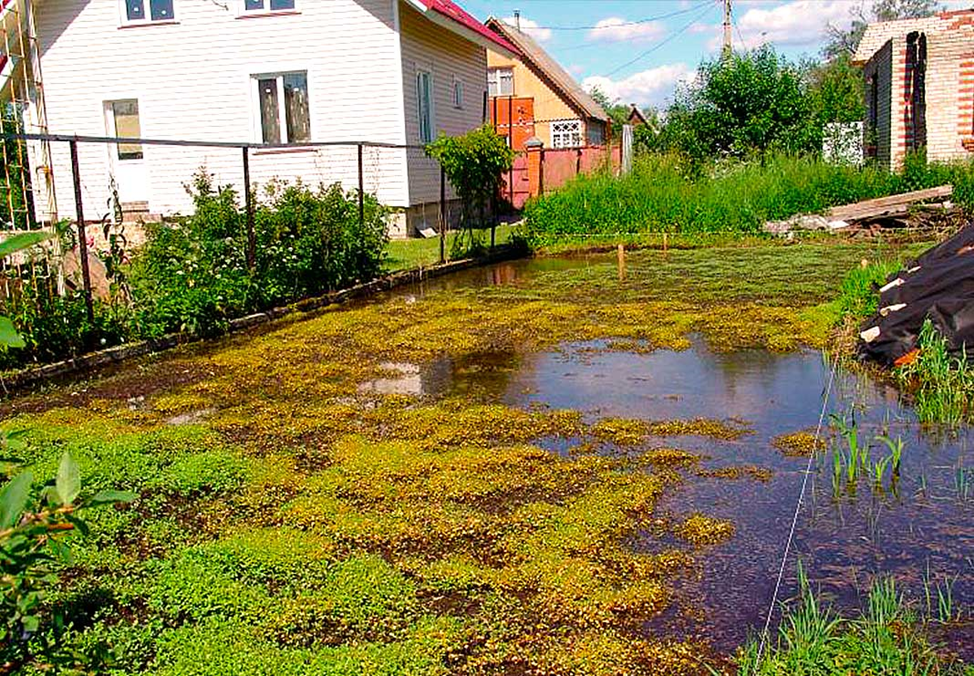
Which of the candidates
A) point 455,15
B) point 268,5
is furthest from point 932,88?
point 268,5

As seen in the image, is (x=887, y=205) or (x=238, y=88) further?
(x=238, y=88)

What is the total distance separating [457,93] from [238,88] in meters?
5.41

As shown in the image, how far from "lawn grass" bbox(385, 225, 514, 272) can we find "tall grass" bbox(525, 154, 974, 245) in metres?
1.21

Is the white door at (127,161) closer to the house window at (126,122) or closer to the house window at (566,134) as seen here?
the house window at (126,122)

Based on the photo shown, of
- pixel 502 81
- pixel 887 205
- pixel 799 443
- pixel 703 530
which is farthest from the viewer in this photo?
pixel 502 81

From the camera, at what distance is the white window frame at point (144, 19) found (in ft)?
59.0

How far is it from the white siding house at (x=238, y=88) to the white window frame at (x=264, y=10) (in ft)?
0.09

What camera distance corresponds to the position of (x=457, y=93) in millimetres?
21219

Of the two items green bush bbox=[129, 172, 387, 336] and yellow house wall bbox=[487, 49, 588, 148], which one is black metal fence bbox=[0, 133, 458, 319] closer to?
green bush bbox=[129, 172, 387, 336]

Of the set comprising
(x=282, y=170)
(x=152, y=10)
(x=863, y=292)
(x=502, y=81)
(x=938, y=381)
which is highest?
(x=502, y=81)

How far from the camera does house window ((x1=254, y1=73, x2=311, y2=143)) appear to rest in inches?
706

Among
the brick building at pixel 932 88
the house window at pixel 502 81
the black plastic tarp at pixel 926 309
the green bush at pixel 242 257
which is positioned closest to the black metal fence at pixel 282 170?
the green bush at pixel 242 257

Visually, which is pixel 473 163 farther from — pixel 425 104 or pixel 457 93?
pixel 457 93

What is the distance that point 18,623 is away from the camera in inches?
80.0
